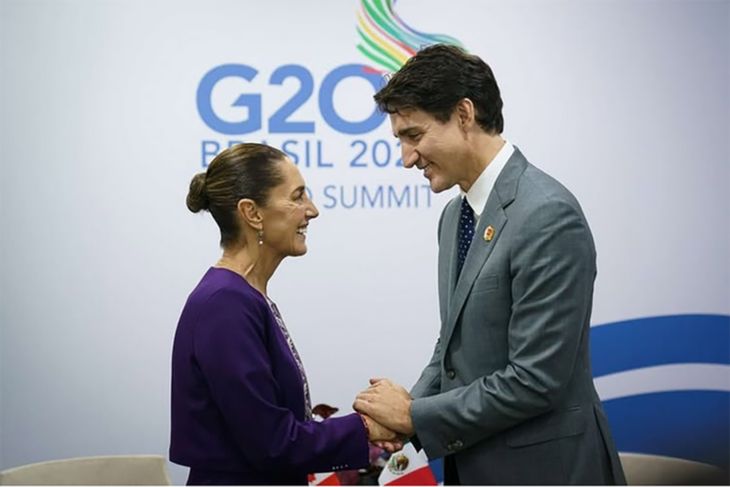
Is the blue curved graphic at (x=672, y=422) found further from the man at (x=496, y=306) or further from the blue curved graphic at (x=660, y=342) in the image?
the man at (x=496, y=306)

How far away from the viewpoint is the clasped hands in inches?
92.4

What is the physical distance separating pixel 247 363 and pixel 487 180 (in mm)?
745

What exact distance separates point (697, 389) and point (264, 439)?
3014mm

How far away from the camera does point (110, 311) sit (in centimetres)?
425

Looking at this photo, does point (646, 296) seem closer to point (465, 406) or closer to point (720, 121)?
point (720, 121)

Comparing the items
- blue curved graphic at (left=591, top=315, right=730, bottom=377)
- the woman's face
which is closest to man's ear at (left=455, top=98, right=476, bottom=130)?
the woman's face

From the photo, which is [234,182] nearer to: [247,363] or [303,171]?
[247,363]

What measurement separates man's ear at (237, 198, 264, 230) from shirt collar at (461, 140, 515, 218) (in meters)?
0.54

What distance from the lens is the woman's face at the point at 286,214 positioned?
2.38 metres

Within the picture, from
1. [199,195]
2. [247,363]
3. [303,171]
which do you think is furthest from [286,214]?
[303,171]

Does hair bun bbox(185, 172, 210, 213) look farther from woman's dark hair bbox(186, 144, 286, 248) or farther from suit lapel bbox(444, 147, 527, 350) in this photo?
suit lapel bbox(444, 147, 527, 350)

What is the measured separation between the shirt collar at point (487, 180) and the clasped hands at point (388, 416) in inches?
20.5

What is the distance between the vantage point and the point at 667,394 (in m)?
4.48

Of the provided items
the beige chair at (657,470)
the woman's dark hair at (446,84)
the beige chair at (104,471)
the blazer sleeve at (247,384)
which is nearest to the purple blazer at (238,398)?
the blazer sleeve at (247,384)
